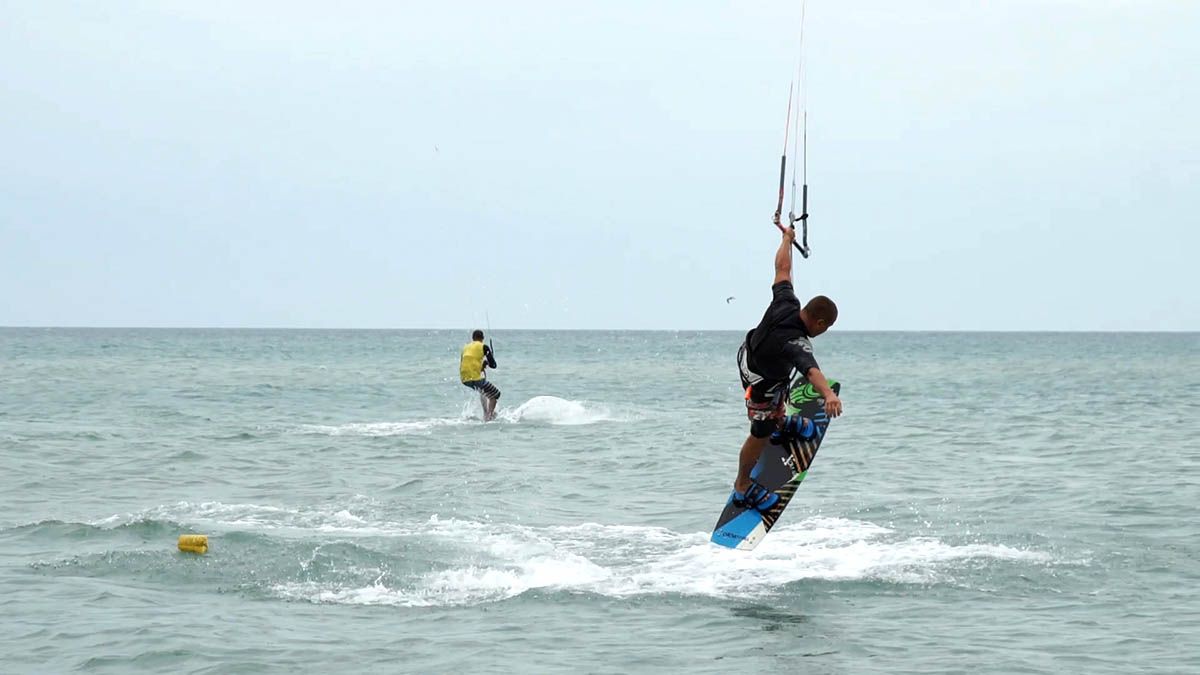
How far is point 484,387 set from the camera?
29453 millimetres

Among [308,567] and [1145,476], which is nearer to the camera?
[308,567]

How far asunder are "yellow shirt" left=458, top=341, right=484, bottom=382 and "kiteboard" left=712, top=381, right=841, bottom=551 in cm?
1666

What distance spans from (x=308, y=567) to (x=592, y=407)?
898 inches

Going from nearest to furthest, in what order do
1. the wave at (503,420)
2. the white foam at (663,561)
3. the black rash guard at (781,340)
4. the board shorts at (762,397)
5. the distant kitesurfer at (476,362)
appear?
1. the black rash guard at (781,340)
2. the board shorts at (762,397)
3. the white foam at (663,561)
4. the wave at (503,420)
5. the distant kitesurfer at (476,362)

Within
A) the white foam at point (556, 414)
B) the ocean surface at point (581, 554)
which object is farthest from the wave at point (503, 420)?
the ocean surface at point (581, 554)

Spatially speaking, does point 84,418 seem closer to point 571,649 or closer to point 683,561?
point 683,561

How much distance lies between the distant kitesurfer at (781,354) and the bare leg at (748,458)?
12 millimetres

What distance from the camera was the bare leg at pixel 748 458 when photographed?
11516 mm

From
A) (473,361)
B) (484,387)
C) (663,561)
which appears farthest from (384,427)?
(663,561)

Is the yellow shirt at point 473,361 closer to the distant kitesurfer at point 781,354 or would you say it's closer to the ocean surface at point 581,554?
the ocean surface at point 581,554

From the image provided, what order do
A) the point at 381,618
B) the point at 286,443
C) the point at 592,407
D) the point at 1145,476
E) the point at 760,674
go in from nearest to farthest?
the point at 760,674, the point at 381,618, the point at 1145,476, the point at 286,443, the point at 592,407

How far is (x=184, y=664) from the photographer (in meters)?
9.05

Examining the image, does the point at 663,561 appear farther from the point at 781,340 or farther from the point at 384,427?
the point at 384,427

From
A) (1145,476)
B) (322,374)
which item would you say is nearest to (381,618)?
(1145,476)
